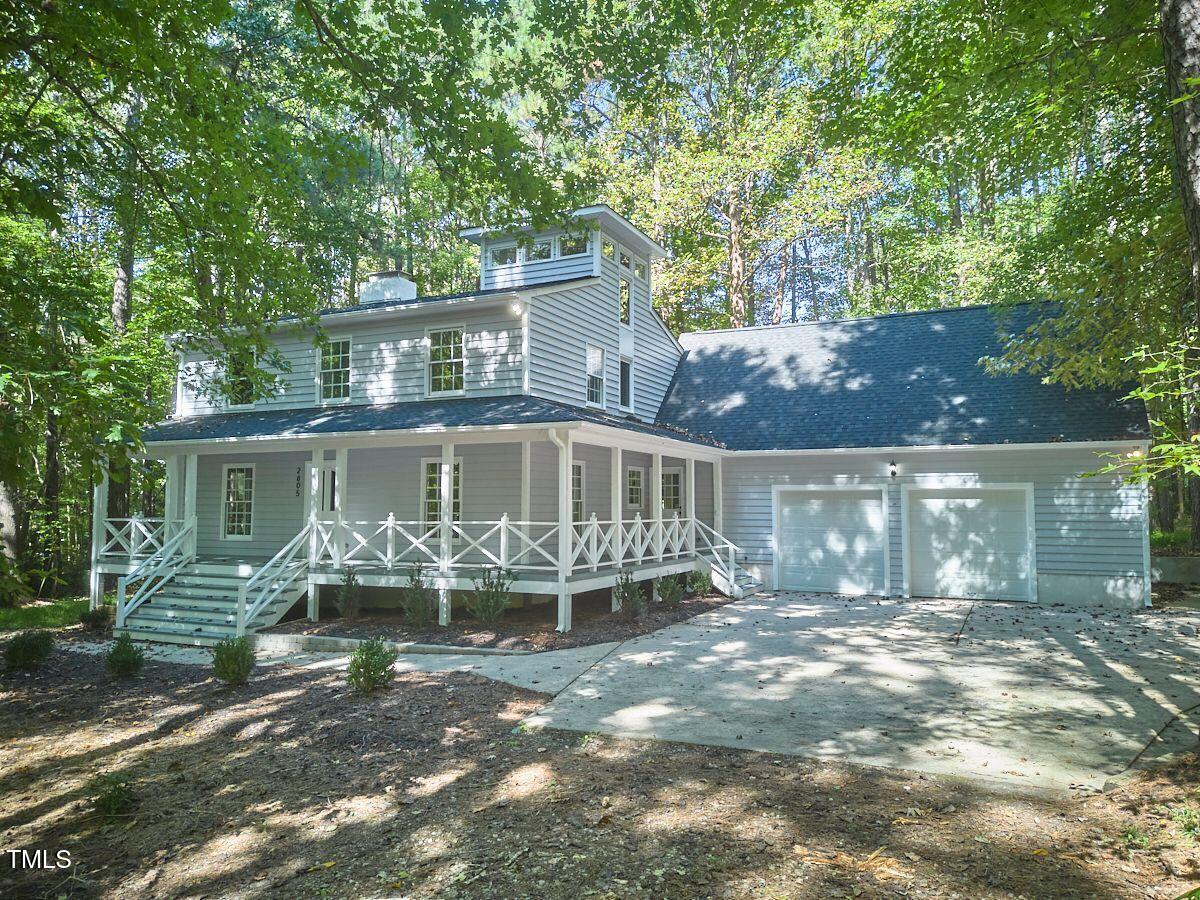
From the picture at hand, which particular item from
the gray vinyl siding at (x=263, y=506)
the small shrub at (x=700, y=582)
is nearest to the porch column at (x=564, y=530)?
the small shrub at (x=700, y=582)

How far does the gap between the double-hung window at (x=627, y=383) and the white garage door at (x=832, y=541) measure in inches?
174

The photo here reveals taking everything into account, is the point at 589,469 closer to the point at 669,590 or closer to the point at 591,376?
the point at 591,376

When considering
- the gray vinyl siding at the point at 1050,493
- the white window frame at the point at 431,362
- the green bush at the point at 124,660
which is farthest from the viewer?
the white window frame at the point at 431,362

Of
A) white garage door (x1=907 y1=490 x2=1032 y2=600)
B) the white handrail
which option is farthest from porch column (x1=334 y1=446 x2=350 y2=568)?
white garage door (x1=907 y1=490 x2=1032 y2=600)

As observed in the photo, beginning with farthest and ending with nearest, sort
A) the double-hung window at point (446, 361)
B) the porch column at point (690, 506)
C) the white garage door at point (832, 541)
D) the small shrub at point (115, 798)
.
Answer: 1. the porch column at point (690, 506)
2. the white garage door at point (832, 541)
3. the double-hung window at point (446, 361)
4. the small shrub at point (115, 798)

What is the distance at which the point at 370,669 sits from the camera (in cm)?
816

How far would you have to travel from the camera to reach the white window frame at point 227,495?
55.6 feet

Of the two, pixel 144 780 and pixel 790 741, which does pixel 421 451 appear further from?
pixel 790 741

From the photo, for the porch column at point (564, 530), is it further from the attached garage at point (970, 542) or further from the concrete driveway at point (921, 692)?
the attached garage at point (970, 542)

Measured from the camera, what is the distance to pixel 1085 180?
1392cm

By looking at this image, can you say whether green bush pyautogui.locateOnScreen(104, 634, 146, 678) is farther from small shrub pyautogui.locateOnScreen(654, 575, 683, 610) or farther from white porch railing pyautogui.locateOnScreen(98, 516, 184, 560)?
small shrub pyautogui.locateOnScreen(654, 575, 683, 610)

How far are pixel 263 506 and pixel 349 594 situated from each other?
4.96 metres

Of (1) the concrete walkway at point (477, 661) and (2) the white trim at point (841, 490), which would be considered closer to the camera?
(1) the concrete walkway at point (477, 661)

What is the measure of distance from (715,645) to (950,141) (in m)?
8.44
